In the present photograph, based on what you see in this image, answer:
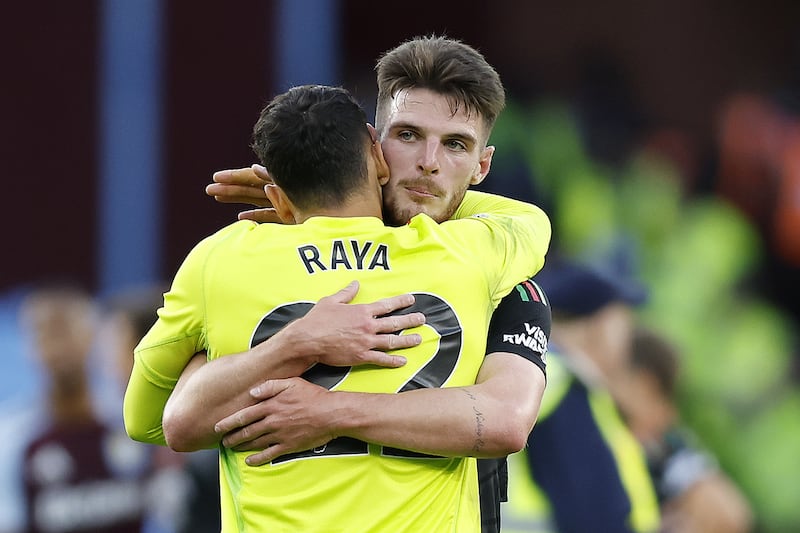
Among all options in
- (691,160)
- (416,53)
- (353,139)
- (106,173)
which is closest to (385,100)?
(416,53)

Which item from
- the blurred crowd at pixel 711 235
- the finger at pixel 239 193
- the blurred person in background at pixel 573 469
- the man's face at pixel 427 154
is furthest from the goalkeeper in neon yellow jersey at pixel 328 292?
the blurred crowd at pixel 711 235

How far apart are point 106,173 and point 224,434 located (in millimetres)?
6939

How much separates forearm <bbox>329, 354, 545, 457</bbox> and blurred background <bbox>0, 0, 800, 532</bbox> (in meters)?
6.88

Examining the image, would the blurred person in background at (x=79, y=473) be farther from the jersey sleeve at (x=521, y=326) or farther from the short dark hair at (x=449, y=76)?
the jersey sleeve at (x=521, y=326)

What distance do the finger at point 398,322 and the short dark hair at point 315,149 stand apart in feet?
0.99

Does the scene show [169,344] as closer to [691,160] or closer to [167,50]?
[167,50]

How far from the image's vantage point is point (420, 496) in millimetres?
2631

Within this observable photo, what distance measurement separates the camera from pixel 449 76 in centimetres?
314

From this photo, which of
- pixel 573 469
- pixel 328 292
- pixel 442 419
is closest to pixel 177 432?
pixel 328 292

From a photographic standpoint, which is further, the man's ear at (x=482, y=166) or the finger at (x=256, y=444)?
the man's ear at (x=482, y=166)

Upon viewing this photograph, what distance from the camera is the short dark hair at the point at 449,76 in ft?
10.3

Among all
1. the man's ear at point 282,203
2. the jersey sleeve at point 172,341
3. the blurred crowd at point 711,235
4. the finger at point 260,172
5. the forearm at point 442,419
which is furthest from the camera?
the blurred crowd at point 711,235

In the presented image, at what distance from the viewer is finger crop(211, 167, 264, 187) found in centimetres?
326

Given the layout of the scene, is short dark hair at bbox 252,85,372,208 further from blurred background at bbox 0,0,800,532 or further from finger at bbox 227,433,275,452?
blurred background at bbox 0,0,800,532
